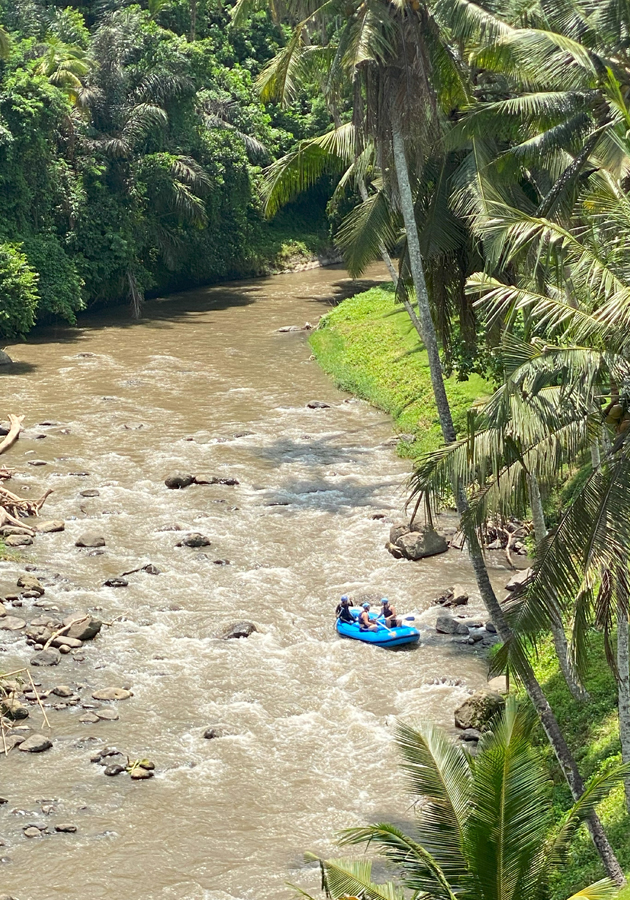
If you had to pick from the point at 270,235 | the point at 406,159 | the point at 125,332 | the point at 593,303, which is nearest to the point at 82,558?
the point at 406,159

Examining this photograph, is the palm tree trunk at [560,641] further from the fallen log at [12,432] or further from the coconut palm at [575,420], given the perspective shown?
the fallen log at [12,432]

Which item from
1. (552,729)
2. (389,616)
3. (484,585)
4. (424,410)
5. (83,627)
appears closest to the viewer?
(552,729)

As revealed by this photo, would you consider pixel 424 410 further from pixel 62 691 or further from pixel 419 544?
pixel 62 691

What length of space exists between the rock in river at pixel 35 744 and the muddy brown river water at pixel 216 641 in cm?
11

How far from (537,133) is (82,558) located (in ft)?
45.3

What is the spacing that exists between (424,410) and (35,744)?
61.7 feet

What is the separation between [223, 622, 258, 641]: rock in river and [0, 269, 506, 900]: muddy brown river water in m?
0.19

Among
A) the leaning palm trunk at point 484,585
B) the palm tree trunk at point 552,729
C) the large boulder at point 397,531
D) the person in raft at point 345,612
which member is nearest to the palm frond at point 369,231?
the leaning palm trunk at point 484,585

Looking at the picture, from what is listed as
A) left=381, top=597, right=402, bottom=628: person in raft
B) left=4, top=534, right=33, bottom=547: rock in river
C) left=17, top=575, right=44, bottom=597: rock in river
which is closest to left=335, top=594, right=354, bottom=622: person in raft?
left=381, top=597, right=402, bottom=628: person in raft

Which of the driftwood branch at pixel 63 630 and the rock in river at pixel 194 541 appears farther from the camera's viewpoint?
the rock in river at pixel 194 541

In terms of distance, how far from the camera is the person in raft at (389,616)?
21.7m

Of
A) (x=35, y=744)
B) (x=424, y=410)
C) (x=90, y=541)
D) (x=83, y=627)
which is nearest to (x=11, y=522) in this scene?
(x=90, y=541)

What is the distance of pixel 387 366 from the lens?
39.4 meters

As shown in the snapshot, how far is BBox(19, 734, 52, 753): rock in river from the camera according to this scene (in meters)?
18.0
